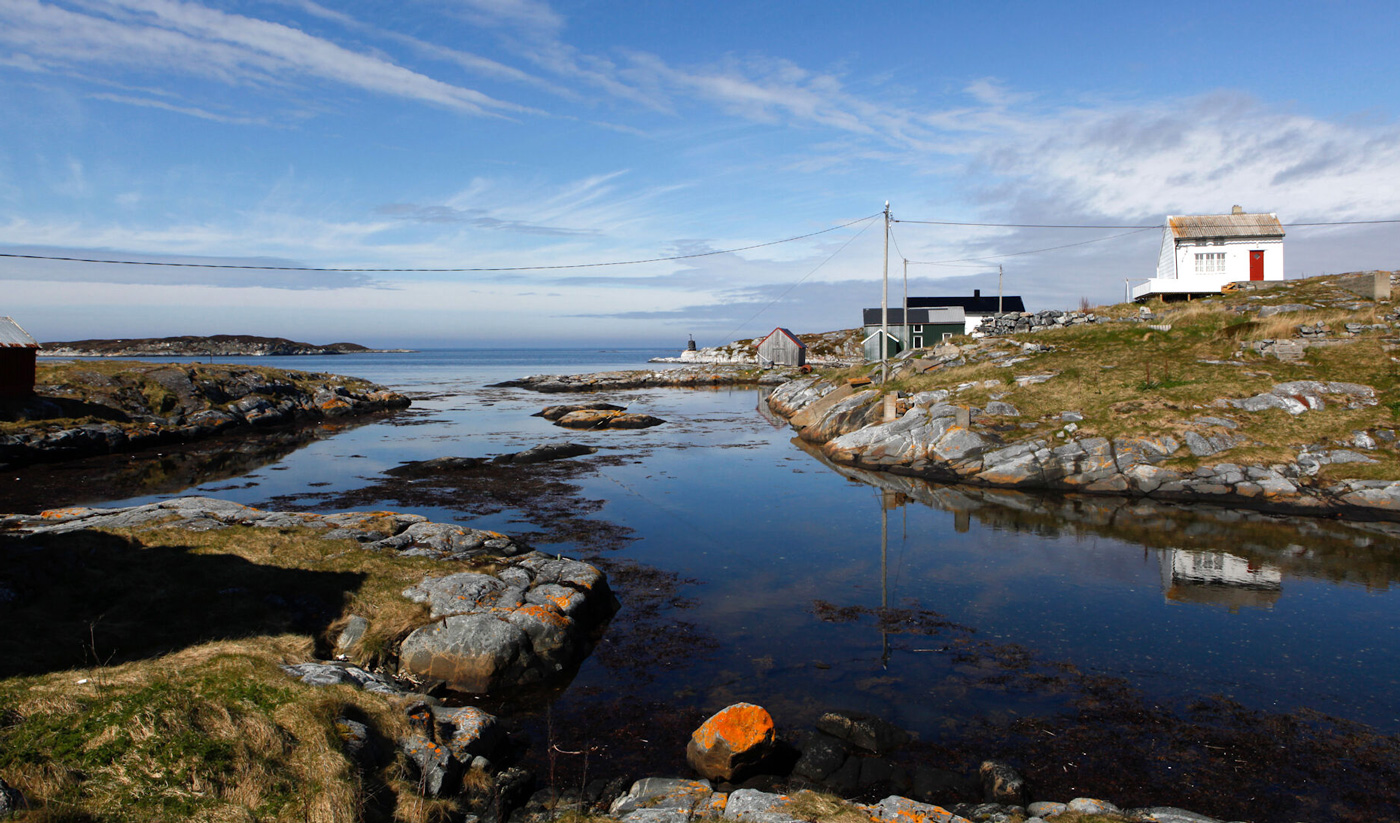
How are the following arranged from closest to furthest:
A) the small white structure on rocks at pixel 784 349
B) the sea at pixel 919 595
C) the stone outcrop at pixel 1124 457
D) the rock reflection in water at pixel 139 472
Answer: the sea at pixel 919 595 → the stone outcrop at pixel 1124 457 → the rock reflection in water at pixel 139 472 → the small white structure on rocks at pixel 784 349

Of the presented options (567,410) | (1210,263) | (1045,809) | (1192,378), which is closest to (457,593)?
(1045,809)

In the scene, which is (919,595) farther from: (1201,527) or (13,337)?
(13,337)

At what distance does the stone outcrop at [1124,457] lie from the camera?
22734mm

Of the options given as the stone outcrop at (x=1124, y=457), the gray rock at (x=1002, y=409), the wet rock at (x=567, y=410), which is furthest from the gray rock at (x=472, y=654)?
the wet rock at (x=567, y=410)

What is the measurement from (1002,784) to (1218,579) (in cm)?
1169

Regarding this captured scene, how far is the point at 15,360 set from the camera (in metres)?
34.6

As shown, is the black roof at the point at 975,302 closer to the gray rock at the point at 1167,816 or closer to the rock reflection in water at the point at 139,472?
the rock reflection in water at the point at 139,472

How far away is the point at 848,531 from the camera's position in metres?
21.5

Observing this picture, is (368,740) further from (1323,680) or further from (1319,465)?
(1319,465)

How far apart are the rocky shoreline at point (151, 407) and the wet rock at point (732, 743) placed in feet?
120

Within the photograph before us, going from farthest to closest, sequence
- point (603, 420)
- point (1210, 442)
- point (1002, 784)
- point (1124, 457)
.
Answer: point (603, 420) < point (1124, 457) < point (1210, 442) < point (1002, 784)

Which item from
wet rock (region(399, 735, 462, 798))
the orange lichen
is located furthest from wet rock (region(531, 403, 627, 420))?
wet rock (region(399, 735, 462, 798))

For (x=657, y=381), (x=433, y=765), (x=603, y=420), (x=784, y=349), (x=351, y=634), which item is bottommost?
(x=433, y=765)

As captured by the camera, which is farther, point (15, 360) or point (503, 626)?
point (15, 360)
